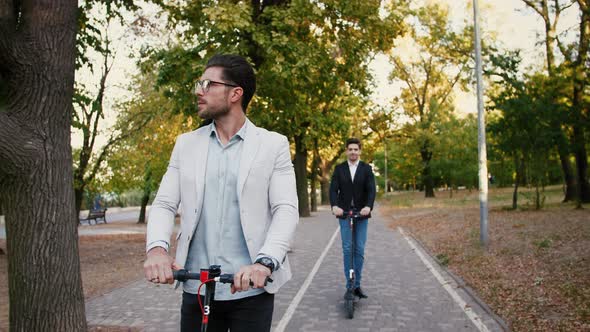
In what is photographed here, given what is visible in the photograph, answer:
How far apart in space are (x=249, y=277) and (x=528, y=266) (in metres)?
8.79

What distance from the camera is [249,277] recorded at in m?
2.34

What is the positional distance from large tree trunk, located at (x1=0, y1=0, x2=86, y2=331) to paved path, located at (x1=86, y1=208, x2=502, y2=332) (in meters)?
1.82

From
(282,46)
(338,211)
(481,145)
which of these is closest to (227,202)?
(338,211)

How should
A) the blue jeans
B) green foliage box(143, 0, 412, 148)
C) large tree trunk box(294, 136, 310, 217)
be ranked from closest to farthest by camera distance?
the blue jeans → green foliage box(143, 0, 412, 148) → large tree trunk box(294, 136, 310, 217)

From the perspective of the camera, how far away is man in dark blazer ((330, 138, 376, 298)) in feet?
25.1

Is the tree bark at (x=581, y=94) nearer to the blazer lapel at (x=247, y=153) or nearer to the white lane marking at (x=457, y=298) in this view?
the white lane marking at (x=457, y=298)

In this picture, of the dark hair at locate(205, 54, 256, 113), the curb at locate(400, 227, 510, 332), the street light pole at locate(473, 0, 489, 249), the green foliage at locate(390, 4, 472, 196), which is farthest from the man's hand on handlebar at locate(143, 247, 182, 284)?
the green foliage at locate(390, 4, 472, 196)

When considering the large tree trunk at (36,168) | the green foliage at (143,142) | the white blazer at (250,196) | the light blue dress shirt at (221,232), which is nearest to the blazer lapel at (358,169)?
the large tree trunk at (36,168)

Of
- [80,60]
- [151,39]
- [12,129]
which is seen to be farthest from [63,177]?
[151,39]

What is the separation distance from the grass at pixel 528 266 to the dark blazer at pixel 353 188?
223cm

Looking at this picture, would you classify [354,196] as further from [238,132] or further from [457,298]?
[238,132]

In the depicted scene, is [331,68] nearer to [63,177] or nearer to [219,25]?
[219,25]

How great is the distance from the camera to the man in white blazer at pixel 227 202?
263 centimetres

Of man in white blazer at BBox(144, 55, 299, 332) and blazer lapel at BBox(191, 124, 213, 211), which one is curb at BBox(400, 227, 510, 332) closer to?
man in white blazer at BBox(144, 55, 299, 332)
